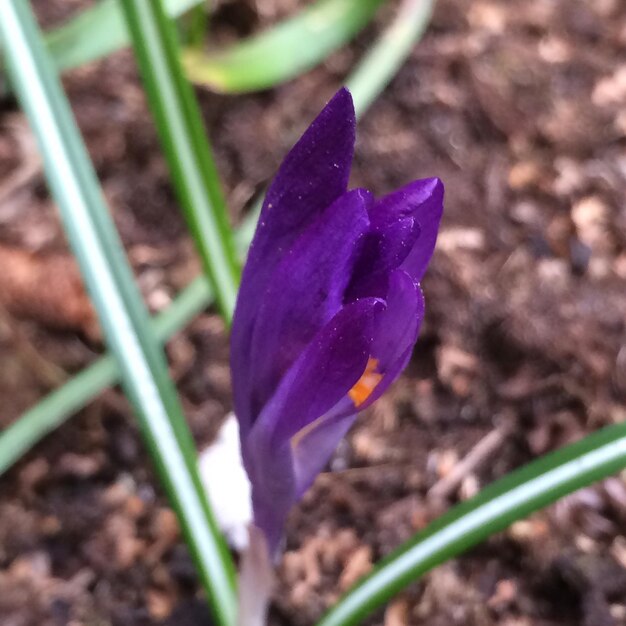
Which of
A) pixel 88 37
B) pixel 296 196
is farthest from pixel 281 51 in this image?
pixel 296 196

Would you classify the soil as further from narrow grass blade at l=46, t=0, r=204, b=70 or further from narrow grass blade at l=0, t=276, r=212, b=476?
narrow grass blade at l=46, t=0, r=204, b=70

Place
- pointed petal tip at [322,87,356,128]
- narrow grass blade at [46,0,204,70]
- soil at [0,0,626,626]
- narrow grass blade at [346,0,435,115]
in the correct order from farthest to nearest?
narrow grass blade at [346,0,435,115], narrow grass blade at [46,0,204,70], soil at [0,0,626,626], pointed petal tip at [322,87,356,128]

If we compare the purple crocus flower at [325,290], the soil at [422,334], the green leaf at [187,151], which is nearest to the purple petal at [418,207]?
the purple crocus flower at [325,290]

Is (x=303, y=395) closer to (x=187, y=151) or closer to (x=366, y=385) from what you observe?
(x=366, y=385)

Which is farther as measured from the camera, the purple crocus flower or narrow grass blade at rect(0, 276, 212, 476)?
narrow grass blade at rect(0, 276, 212, 476)

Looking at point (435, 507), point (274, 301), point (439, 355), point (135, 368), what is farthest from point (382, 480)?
point (274, 301)

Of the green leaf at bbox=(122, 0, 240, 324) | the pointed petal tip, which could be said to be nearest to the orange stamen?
the pointed petal tip

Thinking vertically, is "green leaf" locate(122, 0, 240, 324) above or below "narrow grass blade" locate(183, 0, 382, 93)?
above

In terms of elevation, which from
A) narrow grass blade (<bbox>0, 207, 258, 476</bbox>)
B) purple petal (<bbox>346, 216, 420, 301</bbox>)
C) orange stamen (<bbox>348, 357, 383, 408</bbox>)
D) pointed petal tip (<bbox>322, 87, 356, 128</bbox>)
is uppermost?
pointed petal tip (<bbox>322, 87, 356, 128</bbox>)
